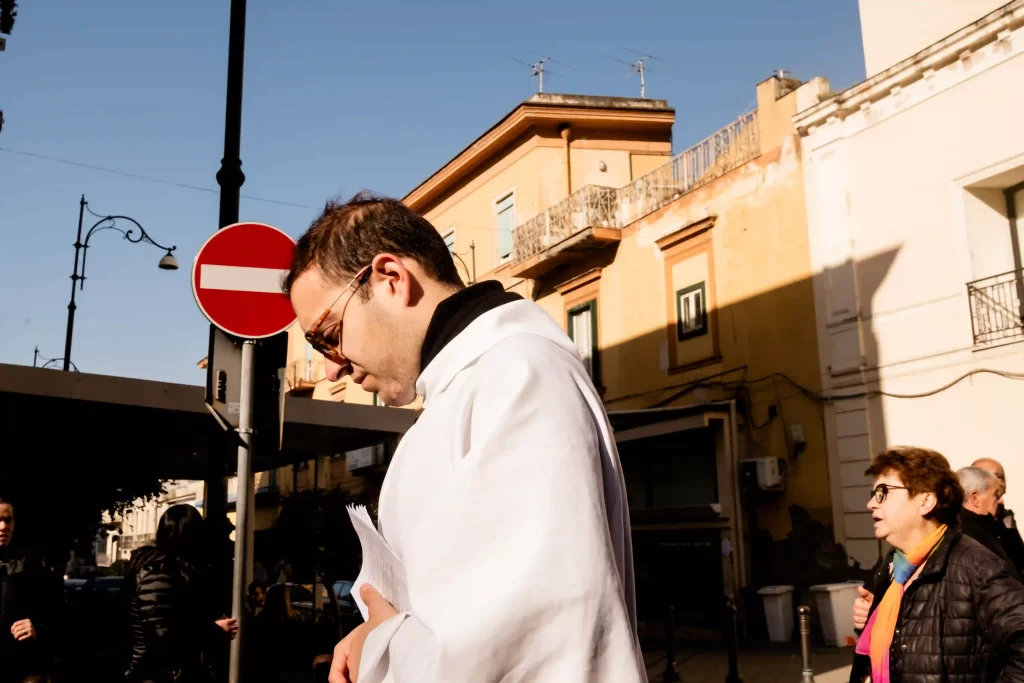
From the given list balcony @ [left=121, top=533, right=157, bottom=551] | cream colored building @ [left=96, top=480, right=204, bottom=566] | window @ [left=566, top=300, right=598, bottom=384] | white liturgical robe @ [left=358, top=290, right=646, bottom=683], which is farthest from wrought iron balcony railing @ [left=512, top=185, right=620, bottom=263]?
balcony @ [left=121, top=533, right=157, bottom=551]

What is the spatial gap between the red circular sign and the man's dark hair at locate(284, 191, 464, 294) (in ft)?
8.89

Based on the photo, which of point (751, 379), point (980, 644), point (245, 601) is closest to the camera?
point (980, 644)

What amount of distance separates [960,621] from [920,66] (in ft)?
39.5

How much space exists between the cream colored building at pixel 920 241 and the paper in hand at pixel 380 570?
12.4 meters

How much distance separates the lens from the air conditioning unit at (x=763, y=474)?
14891 millimetres

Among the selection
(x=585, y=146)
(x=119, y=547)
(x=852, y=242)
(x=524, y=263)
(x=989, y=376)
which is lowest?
(x=119, y=547)

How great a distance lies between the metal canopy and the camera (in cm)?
784

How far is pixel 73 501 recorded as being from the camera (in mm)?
13773

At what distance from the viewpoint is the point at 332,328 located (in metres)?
1.59

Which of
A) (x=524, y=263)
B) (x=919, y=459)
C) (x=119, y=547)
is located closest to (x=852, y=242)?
(x=524, y=263)

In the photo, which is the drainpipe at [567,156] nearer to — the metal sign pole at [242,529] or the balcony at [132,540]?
the metal sign pole at [242,529]

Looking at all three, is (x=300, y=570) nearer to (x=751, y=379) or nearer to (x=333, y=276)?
(x=751, y=379)

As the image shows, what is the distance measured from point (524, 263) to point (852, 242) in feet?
27.7

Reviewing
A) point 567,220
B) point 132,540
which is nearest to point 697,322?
point 567,220
